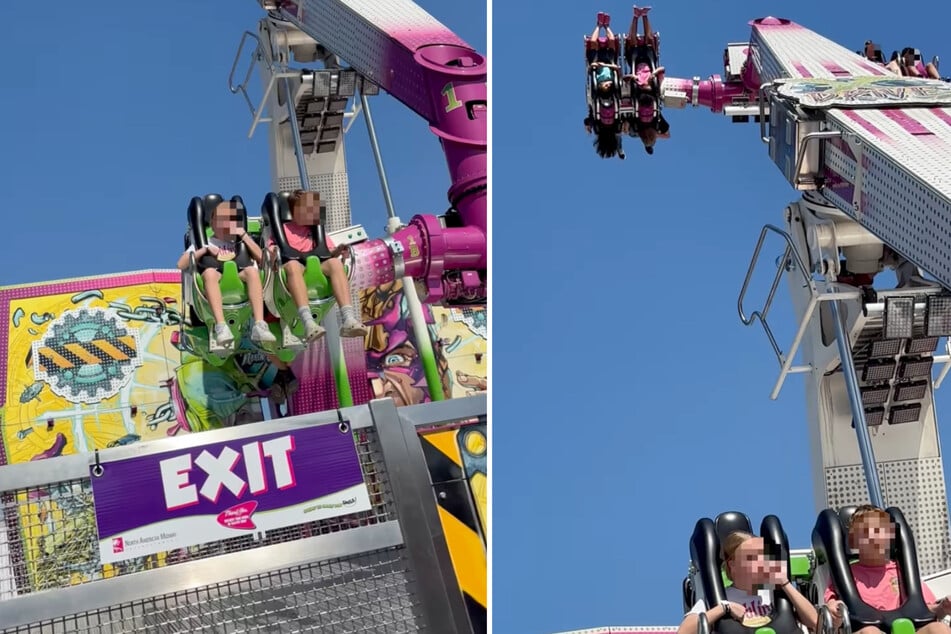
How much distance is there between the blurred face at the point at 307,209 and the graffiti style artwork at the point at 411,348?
3.18 metres

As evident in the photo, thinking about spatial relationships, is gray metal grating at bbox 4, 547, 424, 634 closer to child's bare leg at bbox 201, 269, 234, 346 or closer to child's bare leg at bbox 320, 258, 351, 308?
child's bare leg at bbox 320, 258, 351, 308

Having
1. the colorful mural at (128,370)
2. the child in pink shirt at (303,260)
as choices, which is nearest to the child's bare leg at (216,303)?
the child in pink shirt at (303,260)

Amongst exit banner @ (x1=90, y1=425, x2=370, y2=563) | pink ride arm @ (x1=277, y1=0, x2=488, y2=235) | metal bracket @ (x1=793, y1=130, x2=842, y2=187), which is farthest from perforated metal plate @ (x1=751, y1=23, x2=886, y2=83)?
exit banner @ (x1=90, y1=425, x2=370, y2=563)

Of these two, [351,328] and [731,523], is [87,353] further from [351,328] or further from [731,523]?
[731,523]

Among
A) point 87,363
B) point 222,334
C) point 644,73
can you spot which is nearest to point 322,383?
point 222,334

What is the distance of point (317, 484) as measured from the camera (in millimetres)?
6664

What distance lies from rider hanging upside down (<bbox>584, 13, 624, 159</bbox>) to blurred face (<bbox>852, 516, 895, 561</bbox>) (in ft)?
18.9

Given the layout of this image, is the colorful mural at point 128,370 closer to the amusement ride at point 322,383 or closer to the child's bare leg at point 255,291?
the amusement ride at point 322,383

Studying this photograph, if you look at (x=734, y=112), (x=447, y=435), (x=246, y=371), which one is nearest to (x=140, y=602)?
(x=447, y=435)

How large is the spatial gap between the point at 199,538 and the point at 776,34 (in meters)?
7.90

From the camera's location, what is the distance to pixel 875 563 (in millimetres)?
7926

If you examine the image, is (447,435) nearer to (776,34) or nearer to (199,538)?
(199,538)

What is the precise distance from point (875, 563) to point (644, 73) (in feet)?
20.0

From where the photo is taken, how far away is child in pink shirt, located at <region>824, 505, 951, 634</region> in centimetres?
784
